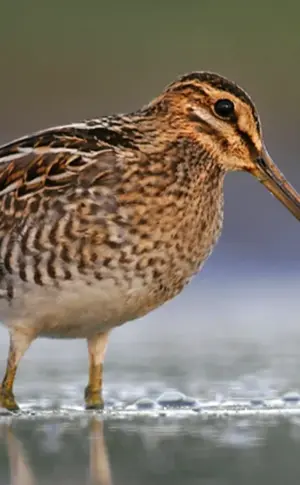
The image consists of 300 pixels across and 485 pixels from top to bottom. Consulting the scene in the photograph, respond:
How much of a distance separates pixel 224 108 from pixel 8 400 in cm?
151

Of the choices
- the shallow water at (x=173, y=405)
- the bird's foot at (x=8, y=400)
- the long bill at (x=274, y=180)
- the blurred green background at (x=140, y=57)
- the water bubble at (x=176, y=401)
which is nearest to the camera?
the shallow water at (x=173, y=405)

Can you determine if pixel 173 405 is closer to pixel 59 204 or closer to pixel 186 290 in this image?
pixel 59 204

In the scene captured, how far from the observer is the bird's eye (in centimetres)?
756

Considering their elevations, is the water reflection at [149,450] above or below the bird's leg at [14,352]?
below

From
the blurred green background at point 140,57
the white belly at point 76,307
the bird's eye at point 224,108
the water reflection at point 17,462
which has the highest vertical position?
the blurred green background at point 140,57

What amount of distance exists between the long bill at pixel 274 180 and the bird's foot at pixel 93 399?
1145mm

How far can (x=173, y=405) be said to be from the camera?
7.29 metres

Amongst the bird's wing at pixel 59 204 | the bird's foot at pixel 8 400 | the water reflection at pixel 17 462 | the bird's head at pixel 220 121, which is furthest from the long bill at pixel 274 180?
the water reflection at pixel 17 462

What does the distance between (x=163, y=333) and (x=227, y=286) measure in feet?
7.30

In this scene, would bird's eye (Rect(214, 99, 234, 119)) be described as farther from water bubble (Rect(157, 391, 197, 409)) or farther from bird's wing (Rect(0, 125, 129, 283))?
water bubble (Rect(157, 391, 197, 409))

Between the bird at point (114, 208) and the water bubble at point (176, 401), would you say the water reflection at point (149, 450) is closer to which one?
the water bubble at point (176, 401)

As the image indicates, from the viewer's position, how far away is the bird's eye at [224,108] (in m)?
7.56

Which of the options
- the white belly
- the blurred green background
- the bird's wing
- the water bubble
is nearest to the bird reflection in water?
the water bubble

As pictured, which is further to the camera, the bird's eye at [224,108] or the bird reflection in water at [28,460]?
the bird's eye at [224,108]
